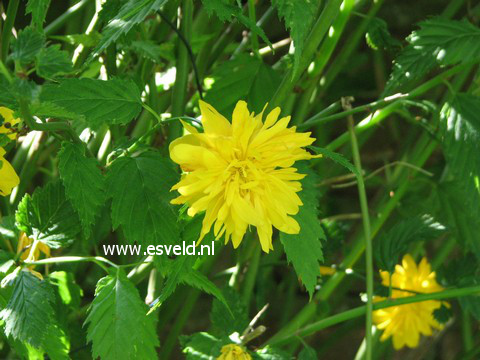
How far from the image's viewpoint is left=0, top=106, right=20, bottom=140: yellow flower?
22.4 inches

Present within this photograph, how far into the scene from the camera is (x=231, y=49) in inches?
39.1

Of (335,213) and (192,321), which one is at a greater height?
(335,213)

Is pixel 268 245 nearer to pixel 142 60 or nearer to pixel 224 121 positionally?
pixel 224 121

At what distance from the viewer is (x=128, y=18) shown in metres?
0.56

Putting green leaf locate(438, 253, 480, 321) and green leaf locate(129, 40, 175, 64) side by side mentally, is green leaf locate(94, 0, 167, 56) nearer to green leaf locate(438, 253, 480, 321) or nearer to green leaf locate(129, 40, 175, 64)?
green leaf locate(129, 40, 175, 64)

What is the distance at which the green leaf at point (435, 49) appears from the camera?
0.75 m

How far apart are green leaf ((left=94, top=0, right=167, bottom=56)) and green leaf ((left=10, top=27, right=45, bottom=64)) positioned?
0.07 meters

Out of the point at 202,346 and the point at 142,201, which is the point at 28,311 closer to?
the point at 142,201

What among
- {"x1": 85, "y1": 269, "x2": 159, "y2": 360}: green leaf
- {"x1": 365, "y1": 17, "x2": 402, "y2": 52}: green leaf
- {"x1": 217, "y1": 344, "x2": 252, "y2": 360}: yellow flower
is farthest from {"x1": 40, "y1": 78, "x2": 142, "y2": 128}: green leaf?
{"x1": 365, "y1": 17, "x2": 402, "y2": 52}: green leaf

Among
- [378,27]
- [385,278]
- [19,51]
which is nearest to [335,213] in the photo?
[385,278]

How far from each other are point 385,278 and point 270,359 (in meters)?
0.28

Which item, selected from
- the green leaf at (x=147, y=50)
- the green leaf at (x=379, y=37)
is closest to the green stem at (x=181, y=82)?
the green leaf at (x=147, y=50)

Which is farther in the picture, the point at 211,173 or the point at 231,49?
the point at 231,49

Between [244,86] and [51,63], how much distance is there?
35 cm
